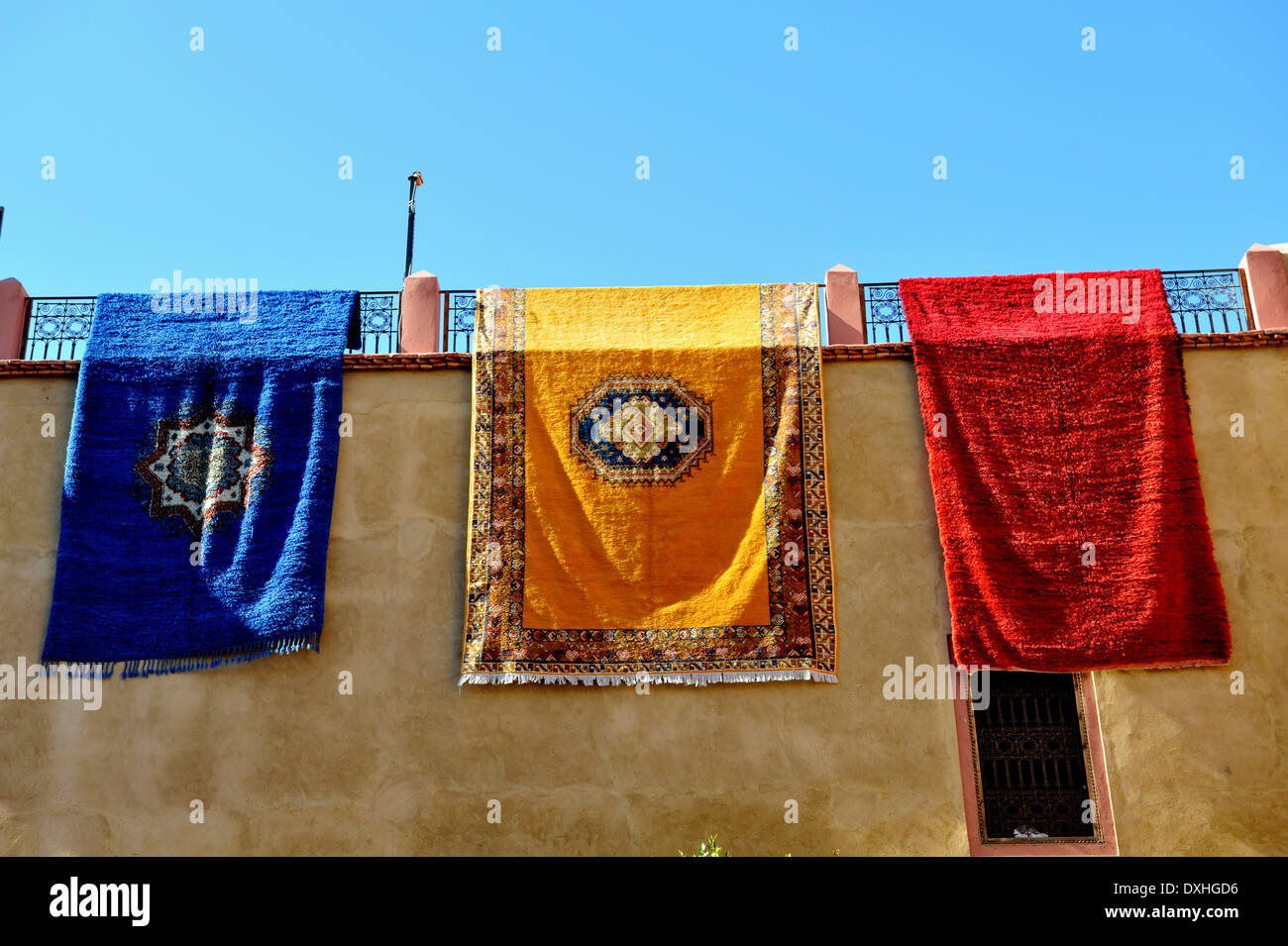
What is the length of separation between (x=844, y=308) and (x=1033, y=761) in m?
2.88

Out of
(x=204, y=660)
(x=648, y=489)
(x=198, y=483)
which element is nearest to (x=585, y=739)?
(x=648, y=489)

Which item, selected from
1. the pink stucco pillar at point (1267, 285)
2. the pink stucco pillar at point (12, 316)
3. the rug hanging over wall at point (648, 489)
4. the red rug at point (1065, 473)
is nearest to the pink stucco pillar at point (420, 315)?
the rug hanging over wall at point (648, 489)

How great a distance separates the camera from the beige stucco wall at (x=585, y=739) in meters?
6.75

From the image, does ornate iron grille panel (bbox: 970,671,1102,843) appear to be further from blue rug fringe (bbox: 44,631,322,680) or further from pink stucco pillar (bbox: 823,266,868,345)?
blue rug fringe (bbox: 44,631,322,680)

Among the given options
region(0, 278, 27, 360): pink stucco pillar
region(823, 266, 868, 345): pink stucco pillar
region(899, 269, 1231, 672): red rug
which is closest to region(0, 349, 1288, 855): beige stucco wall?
region(899, 269, 1231, 672): red rug

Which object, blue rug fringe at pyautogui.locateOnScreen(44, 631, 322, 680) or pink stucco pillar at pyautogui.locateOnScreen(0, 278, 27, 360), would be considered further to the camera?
pink stucco pillar at pyautogui.locateOnScreen(0, 278, 27, 360)

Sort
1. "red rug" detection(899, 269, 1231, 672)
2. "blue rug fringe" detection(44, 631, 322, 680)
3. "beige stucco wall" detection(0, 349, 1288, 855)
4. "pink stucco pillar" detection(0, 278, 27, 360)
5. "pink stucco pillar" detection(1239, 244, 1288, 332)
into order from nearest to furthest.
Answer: "beige stucco wall" detection(0, 349, 1288, 855) → "red rug" detection(899, 269, 1231, 672) → "blue rug fringe" detection(44, 631, 322, 680) → "pink stucco pillar" detection(1239, 244, 1288, 332) → "pink stucco pillar" detection(0, 278, 27, 360)

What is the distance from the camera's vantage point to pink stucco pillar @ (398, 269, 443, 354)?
7.67m

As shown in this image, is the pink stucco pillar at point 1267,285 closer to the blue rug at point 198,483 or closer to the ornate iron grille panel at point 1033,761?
the ornate iron grille panel at point 1033,761

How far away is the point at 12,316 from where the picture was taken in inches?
304

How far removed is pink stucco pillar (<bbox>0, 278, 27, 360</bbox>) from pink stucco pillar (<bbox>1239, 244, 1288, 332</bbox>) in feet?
25.0

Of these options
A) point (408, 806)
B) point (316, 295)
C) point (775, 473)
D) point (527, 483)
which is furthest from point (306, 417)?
point (775, 473)

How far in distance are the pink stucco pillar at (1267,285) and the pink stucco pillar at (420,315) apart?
16.4 ft

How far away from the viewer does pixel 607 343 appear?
7504 mm
